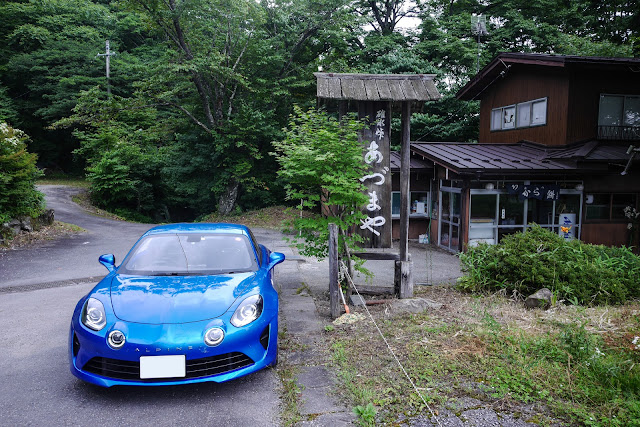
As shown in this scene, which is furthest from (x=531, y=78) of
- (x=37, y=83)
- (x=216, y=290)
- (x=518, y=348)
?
(x=37, y=83)

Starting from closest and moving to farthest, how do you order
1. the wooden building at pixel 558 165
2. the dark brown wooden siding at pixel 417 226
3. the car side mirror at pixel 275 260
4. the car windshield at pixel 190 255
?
the car windshield at pixel 190 255 < the car side mirror at pixel 275 260 < the wooden building at pixel 558 165 < the dark brown wooden siding at pixel 417 226

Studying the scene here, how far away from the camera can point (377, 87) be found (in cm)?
619

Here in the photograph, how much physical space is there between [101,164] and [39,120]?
551 inches

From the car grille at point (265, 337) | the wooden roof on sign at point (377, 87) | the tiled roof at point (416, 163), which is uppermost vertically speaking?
the wooden roof on sign at point (377, 87)

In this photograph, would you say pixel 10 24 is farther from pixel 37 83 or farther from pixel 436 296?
pixel 436 296

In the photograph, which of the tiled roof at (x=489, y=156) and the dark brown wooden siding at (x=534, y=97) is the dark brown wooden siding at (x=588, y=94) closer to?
the dark brown wooden siding at (x=534, y=97)

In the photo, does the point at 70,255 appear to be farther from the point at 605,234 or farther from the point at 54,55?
the point at 54,55

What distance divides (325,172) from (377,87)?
176 centimetres

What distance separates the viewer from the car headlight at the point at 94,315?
3.33 meters

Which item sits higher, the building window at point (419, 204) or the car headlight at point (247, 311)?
the building window at point (419, 204)

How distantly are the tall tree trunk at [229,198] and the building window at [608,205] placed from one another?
14.7 meters

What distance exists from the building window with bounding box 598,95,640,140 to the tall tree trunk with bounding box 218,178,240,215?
15.0 m

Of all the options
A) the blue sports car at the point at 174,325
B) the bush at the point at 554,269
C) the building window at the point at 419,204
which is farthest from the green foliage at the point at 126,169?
the bush at the point at 554,269

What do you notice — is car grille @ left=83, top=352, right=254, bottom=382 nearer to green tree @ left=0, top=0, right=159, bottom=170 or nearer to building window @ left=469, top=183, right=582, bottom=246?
building window @ left=469, top=183, right=582, bottom=246
